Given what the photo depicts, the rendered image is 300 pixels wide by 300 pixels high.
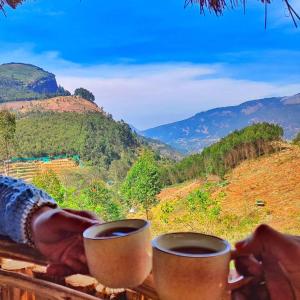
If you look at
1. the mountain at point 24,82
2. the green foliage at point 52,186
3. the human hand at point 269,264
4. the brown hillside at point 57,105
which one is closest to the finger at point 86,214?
the human hand at point 269,264

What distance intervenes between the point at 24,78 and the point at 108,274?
107 feet

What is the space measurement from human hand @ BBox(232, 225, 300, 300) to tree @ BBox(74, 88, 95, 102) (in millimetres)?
26546

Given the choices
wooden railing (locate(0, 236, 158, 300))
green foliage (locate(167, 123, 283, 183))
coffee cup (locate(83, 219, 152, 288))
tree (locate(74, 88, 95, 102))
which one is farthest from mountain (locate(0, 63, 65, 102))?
coffee cup (locate(83, 219, 152, 288))

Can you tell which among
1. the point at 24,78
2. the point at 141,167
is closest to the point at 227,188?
the point at 141,167

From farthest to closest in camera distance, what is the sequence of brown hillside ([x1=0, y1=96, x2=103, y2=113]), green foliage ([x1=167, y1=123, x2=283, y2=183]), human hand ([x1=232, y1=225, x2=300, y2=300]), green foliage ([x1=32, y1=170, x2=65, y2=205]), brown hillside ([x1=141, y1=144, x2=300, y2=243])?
1. brown hillside ([x1=0, y1=96, x2=103, y2=113])
2. green foliage ([x1=167, y1=123, x2=283, y2=183])
3. brown hillside ([x1=141, y1=144, x2=300, y2=243])
4. green foliage ([x1=32, y1=170, x2=65, y2=205])
5. human hand ([x1=232, y1=225, x2=300, y2=300])

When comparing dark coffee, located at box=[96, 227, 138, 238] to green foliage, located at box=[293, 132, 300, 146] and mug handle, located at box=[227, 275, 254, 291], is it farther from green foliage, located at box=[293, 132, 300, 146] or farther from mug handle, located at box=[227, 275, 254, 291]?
green foliage, located at box=[293, 132, 300, 146]

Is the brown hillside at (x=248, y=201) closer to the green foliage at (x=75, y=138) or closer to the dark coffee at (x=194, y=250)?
the green foliage at (x=75, y=138)

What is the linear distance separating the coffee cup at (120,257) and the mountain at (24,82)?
26.0m

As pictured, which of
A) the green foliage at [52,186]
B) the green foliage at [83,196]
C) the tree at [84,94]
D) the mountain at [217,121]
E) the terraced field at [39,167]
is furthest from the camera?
the mountain at [217,121]

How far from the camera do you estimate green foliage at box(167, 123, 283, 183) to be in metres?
12.2

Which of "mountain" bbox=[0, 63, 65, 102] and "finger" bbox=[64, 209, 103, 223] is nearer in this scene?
"finger" bbox=[64, 209, 103, 223]

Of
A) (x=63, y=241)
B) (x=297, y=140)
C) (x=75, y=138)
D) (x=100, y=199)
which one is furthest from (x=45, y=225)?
(x=75, y=138)

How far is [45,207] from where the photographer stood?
11.6 inches

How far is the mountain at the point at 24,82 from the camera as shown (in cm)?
2612
